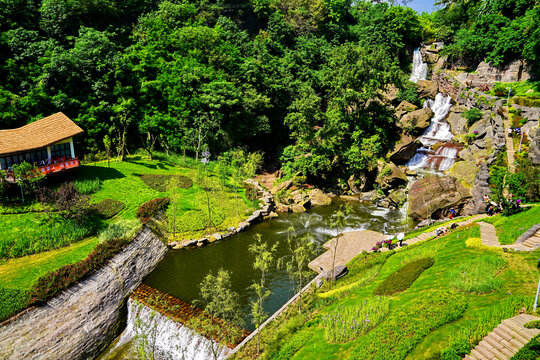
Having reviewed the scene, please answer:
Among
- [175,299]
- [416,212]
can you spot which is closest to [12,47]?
[175,299]

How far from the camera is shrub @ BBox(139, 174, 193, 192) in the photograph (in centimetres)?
4112

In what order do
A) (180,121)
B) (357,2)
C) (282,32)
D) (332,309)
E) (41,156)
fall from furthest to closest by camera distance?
(357,2) < (282,32) < (180,121) < (41,156) < (332,309)

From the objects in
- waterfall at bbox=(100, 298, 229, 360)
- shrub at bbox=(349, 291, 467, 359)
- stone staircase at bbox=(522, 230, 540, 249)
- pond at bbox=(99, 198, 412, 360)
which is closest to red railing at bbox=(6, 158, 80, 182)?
pond at bbox=(99, 198, 412, 360)

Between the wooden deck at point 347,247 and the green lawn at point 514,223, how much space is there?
35.0 ft

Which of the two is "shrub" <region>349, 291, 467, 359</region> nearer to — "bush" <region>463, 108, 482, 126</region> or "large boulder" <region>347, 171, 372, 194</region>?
"large boulder" <region>347, 171, 372, 194</region>

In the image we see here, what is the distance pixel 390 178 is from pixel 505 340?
1355 inches

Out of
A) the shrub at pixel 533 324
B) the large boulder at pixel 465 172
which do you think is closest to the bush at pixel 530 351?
the shrub at pixel 533 324

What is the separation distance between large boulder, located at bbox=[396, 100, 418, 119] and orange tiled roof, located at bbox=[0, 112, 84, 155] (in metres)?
53.4

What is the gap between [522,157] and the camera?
1489 inches

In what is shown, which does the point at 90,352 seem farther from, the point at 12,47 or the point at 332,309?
the point at 12,47

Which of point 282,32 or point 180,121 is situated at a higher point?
point 282,32

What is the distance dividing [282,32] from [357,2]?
48.4 meters

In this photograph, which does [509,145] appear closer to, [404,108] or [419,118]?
[419,118]

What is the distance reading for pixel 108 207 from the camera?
3384cm
